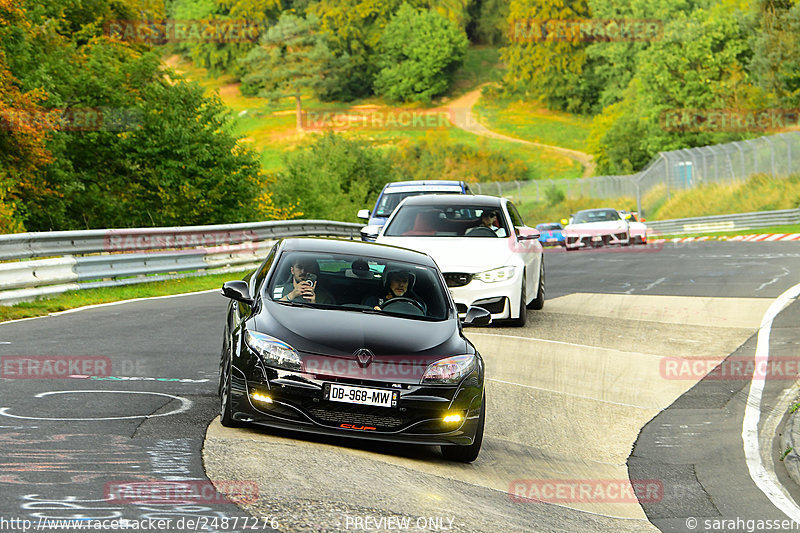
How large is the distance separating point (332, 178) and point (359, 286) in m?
40.2

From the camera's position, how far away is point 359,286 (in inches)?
356

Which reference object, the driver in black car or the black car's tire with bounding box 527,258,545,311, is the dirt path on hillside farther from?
the driver in black car

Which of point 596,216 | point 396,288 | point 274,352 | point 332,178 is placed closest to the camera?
point 274,352

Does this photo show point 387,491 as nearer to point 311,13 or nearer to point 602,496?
point 602,496

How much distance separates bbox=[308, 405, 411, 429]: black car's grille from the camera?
7.76 m

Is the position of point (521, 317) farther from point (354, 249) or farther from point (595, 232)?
point (595, 232)

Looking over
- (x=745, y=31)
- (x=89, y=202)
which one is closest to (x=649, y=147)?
(x=745, y=31)

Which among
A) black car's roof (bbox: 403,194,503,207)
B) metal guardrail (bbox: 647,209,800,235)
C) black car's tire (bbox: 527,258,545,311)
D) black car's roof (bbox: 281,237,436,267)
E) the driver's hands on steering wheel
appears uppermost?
black car's roof (bbox: 281,237,436,267)

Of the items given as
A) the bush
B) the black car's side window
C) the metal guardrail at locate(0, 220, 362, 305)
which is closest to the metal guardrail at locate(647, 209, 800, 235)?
the metal guardrail at locate(0, 220, 362, 305)

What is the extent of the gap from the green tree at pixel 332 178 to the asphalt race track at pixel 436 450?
26.3 meters

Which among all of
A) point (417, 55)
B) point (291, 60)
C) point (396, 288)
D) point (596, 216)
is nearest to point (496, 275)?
point (396, 288)

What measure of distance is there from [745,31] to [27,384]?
79.8 metres

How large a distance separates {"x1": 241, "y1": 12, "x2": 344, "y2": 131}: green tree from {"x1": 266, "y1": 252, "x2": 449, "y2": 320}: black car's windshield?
13517 centimetres

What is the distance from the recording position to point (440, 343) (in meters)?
8.23
